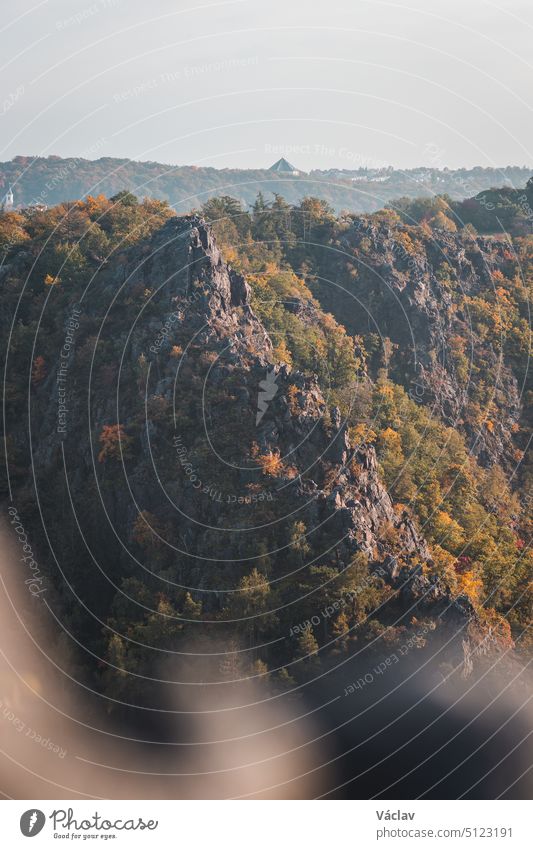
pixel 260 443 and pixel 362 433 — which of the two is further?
pixel 362 433

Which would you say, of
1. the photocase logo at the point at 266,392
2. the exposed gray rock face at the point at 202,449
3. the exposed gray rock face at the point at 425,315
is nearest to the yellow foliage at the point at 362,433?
the exposed gray rock face at the point at 202,449

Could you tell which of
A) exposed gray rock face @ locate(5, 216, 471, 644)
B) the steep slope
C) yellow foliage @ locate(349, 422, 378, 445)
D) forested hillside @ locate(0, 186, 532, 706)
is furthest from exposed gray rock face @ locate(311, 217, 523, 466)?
the steep slope

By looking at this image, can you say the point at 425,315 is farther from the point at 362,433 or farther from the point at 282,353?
the point at 362,433

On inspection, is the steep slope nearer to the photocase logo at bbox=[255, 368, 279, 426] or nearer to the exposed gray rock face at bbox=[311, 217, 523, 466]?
the photocase logo at bbox=[255, 368, 279, 426]

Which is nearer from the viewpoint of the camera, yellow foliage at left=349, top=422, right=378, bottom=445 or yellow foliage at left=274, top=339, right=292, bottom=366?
yellow foliage at left=349, top=422, right=378, bottom=445

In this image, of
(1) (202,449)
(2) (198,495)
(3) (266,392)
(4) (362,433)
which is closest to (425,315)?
(4) (362,433)
